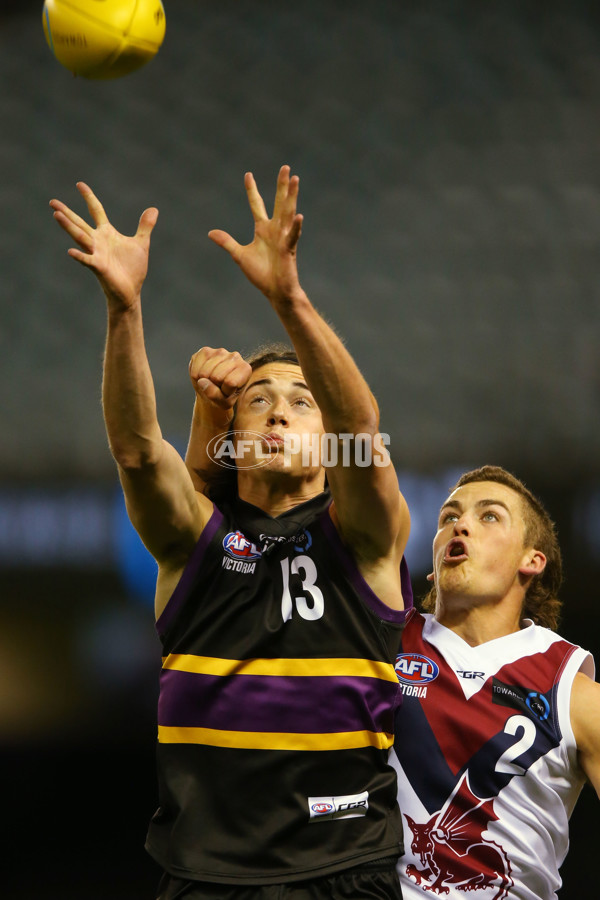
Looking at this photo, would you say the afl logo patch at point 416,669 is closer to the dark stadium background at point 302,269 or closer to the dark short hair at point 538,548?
the dark short hair at point 538,548

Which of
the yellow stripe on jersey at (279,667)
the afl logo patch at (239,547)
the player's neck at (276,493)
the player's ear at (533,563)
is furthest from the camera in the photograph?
the player's ear at (533,563)

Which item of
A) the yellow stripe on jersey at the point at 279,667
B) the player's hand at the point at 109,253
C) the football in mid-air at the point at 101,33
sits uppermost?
the football in mid-air at the point at 101,33

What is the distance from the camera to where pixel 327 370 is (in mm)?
1604

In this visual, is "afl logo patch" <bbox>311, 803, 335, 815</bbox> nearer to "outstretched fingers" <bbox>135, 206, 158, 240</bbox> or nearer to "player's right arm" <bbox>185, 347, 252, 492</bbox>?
"player's right arm" <bbox>185, 347, 252, 492</bbox>

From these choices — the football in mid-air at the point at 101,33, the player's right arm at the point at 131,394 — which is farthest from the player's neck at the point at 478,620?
the football in mid-air at the point at 101,33

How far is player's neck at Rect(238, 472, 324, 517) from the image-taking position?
6.26ft

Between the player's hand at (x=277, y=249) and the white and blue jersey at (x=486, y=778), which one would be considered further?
the white and blue jersey at (x=486, y=778)

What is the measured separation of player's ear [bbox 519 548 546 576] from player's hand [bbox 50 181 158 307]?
1.29 m

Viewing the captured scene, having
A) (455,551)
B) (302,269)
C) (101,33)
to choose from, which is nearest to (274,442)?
(455,551)

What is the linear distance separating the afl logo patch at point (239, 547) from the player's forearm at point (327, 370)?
316 millimetres

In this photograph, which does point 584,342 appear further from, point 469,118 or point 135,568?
point 135,568

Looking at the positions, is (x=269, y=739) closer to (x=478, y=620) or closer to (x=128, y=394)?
(x=128, y=394)

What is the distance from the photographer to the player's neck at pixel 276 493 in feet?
6.26

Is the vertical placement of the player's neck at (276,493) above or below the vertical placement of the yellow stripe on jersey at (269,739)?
above
